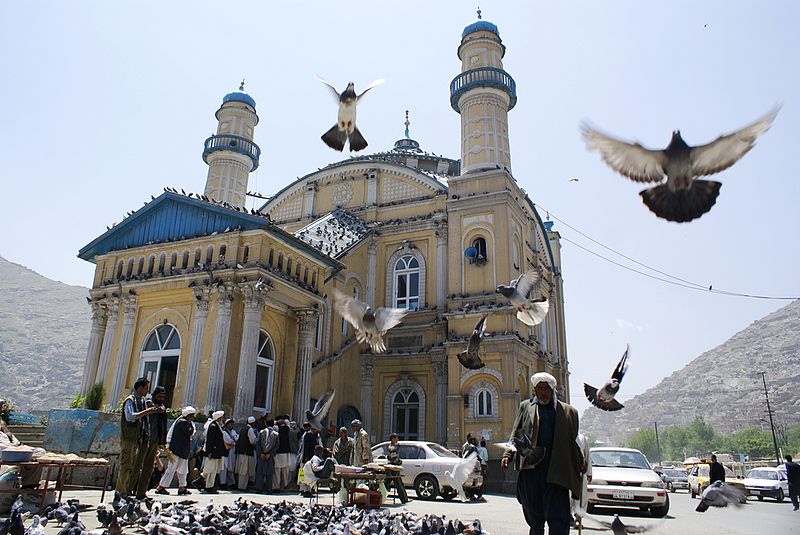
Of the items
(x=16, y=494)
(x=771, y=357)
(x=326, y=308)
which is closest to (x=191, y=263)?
(x=326, y=308)

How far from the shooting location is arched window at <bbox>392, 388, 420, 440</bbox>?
2602cm

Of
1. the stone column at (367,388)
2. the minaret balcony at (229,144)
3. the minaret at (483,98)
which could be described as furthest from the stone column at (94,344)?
the minaret at (483,98)

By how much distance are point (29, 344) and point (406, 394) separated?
106m

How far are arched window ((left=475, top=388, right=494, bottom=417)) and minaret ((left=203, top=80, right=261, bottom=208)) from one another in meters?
17.2

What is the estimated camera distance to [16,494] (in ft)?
23.6

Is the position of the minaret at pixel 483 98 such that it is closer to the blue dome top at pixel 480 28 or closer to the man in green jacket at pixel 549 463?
the blue dome top at pixel 480 28

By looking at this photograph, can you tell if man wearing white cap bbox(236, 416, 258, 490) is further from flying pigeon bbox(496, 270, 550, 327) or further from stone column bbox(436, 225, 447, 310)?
stone column bbox(436, 225, 447, 310)

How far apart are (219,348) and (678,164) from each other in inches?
551

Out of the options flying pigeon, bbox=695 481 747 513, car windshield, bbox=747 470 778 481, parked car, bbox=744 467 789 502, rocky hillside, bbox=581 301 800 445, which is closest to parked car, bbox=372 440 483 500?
flying pigeon, bbox=695 481 747 513

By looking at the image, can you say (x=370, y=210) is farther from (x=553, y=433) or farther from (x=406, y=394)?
(x=553, y=433)

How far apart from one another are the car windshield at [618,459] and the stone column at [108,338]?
1473cm

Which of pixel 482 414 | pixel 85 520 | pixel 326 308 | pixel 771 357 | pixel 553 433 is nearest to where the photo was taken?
pixel 553 433

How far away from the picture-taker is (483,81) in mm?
27656

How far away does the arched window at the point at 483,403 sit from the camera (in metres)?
22.4
